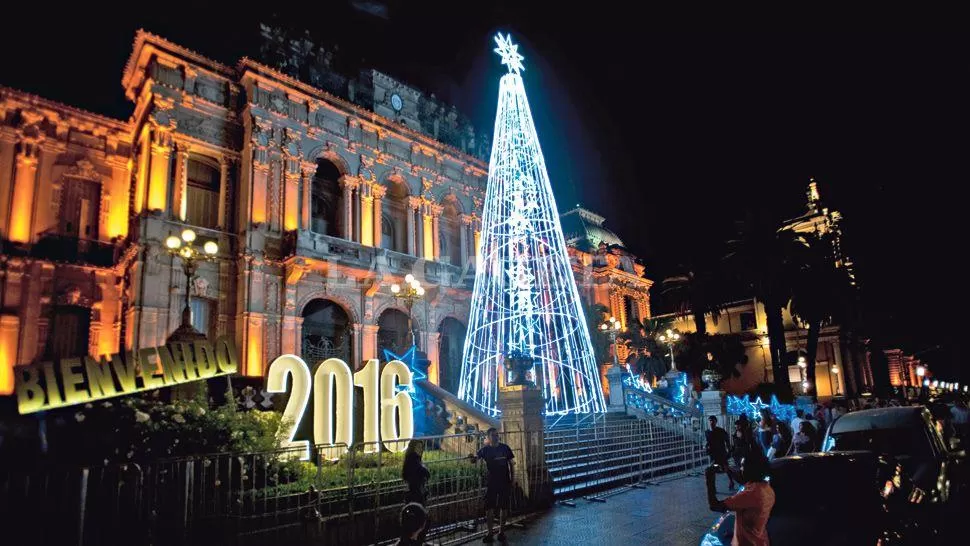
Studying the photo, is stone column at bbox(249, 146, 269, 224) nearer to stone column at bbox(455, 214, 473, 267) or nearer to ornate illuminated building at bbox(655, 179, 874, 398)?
stone column at bbox(455, 214, 473, 267)

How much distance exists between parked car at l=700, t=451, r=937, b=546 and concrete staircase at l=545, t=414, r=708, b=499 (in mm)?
6629

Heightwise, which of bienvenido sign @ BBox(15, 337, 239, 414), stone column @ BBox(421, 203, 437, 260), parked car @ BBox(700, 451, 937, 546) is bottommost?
parked car @ BBox(700, 451, 937, 546)

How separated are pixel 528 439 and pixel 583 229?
3589cm

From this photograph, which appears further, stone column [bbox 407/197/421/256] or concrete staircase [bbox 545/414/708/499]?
stone column [bbox 407/197/421/256]

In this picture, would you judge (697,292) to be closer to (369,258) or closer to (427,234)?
(427,234)

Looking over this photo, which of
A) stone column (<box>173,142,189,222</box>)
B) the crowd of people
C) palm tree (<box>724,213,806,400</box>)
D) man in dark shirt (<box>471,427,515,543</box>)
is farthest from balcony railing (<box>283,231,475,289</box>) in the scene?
palm tree (<box>724,213,806,400</box>)

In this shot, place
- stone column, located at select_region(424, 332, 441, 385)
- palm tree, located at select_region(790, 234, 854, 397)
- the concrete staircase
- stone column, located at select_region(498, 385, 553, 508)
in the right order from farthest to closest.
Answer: palm tree, located at select_region(790, 234, 854, 397) → stone column, located at select_region(424, 332, 441, 385) → the concrete staircase → stone column, located at select_region(498, 385, 553, 508)

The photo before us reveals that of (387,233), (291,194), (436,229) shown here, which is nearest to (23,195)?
(291,194)

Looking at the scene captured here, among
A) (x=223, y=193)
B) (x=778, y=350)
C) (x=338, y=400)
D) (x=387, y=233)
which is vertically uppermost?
(x=223, y=193)

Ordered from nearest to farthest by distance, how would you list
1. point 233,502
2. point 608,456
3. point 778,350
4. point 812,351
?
point 233,502 < point 608,456 < point 778,350 < point 812,351

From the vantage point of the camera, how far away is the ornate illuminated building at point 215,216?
63.8 feet

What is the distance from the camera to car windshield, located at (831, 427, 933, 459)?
818 centimetres

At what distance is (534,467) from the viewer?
11.2 m

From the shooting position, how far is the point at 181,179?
67.1ft
